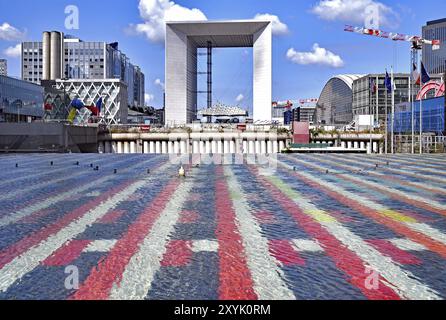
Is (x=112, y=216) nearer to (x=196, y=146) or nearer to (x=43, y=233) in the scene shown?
(x=43, y=233)

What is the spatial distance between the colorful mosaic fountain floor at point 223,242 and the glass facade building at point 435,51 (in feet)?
407

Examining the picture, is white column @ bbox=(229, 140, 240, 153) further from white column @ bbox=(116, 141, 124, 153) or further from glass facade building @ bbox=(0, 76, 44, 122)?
glass facade building @ bbox=(0, 76, 44, 122)

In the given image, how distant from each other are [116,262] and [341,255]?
3.20 metres

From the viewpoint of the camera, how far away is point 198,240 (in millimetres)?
7664

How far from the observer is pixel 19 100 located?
112m

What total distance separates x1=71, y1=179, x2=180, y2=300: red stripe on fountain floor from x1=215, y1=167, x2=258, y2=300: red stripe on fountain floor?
129 cm

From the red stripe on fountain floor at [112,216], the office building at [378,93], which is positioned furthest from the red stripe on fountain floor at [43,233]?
the office building at [378,93]

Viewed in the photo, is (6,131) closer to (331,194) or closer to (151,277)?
(331,194)

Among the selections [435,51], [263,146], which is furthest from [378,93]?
[263,146]

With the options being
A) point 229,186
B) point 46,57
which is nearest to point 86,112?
point 46,57

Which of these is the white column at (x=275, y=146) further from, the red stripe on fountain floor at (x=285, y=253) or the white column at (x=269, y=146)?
the red stripe on fountain floor at (x=285, y=253)

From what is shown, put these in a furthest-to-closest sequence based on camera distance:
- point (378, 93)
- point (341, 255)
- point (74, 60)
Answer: point (74, 60) < point (378, 93) < point (341, 255)

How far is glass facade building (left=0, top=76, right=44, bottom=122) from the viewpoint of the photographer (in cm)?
10444
